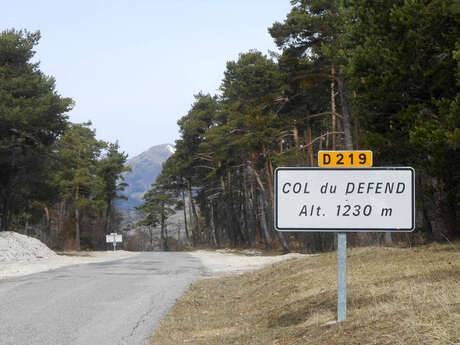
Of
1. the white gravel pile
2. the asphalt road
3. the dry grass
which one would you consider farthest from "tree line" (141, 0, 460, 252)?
the white gravel pile

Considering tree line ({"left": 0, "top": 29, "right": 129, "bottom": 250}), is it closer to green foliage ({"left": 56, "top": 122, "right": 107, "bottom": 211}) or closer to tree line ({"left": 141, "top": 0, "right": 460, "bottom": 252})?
tree line ({"left": 141, "top": 0, "right": 460, "bottom": 252})

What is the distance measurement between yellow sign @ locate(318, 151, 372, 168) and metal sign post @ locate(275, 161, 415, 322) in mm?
90

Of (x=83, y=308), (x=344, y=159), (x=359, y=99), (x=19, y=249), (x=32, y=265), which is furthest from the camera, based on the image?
(x=19, y=249)

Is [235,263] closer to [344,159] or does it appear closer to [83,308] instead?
[83,308]

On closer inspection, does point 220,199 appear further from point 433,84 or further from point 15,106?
point 433,84

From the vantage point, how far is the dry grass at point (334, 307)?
4.78m

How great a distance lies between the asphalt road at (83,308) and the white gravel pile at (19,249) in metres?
14.1

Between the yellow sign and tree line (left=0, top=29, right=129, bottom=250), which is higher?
tree line (left=0, top=29, right=129, bottom=250)

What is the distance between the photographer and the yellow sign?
17.7ft

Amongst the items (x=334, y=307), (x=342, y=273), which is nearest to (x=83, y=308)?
(x=334, y=307)

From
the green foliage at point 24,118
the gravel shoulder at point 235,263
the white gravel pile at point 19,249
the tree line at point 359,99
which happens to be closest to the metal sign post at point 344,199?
the tree line at point 359,99

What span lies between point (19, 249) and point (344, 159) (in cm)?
2766

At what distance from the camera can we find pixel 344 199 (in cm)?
529

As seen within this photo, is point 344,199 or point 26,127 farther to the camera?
point 26,127
